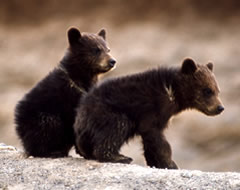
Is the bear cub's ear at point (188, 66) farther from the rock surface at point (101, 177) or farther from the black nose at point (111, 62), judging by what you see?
the rock surface at point (101, 177)

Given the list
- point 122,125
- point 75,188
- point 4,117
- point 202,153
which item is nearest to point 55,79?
point 122,125

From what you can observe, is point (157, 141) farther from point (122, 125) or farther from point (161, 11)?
point (161, 11)

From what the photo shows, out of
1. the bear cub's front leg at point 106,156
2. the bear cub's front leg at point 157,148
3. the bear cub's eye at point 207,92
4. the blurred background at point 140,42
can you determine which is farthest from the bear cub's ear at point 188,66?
the blurred background at point 140,42

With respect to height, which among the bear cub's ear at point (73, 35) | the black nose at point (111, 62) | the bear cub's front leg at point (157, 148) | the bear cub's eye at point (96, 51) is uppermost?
the bear cub's ear at point (73, 35)

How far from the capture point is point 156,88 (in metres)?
5.75

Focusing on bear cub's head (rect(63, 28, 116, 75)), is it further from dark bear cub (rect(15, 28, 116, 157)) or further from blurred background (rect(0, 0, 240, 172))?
blurred background (rect(0, 0, 240, 172))

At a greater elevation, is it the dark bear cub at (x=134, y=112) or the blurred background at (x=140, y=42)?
the blurred background at (x=140, y=42)

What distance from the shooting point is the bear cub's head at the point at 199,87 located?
598cm

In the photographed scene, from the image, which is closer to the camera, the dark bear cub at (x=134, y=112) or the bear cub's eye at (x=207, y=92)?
the dark bear cub at (x=134, y=112)

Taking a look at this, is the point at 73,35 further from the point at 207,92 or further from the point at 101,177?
the point at 101,177

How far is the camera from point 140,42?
1739cm

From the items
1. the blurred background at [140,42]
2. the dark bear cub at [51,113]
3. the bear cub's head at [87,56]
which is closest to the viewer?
the dark bear cub at [51,113]

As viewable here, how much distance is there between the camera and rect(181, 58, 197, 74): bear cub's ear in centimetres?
597

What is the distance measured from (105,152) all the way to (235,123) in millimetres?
10310
